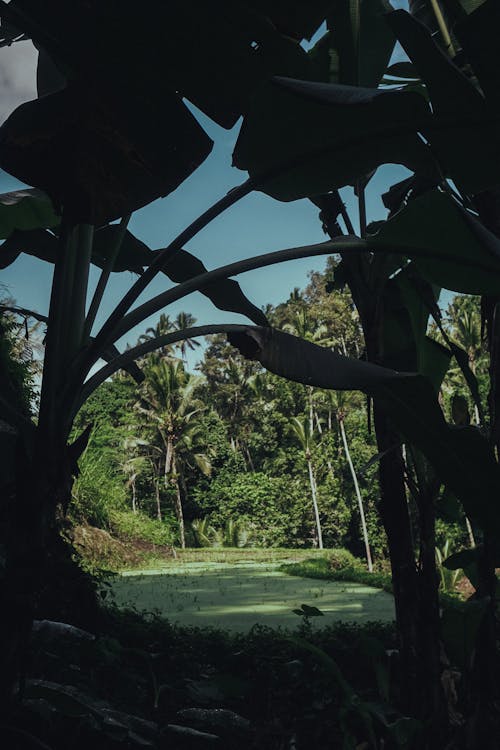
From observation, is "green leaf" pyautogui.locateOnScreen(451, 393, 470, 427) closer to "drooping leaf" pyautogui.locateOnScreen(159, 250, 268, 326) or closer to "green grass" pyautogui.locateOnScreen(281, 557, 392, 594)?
"drooping leaf" pyautogui.locateOnScreen(159, 250, 268, 326)

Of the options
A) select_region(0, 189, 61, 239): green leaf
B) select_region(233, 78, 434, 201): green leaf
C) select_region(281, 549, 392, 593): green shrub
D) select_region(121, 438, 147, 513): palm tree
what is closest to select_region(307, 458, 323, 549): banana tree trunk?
select_region(281, 549, 392, 593): green shrub

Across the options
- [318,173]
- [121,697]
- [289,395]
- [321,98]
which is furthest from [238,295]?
[289,395]

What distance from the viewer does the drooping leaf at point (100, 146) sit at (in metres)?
1.09

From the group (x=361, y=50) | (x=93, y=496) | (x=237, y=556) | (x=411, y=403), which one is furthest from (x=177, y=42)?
(x=237, y=556)

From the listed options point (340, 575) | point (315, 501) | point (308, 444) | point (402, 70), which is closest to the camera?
point (402, 70)

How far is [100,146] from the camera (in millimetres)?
1164

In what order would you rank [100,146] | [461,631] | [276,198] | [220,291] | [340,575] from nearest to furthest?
[100,146] < [276,198] < [461,631] < [220,291] < [340,575]

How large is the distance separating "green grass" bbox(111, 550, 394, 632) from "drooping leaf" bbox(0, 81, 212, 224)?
456cm

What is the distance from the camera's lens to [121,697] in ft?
7.64

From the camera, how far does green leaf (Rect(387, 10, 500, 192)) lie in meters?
1.22

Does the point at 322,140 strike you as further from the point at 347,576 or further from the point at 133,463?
the point at 133,463

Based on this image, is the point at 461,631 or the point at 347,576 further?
the point at 347,576

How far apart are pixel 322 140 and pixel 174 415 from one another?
19.2 meters

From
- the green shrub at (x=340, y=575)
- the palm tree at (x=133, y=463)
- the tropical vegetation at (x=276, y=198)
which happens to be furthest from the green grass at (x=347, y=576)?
the palm tree at (x=133, y=463)
